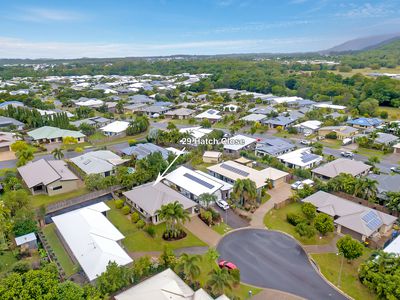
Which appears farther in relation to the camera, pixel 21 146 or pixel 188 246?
pixel 21 146

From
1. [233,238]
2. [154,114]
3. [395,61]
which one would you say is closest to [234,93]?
[154,114]

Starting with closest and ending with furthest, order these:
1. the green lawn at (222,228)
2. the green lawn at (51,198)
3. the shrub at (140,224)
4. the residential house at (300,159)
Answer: the shrub at (140,224), the green lawn at (222,228), the green lawn at (51,198), the residential house at (300,159)

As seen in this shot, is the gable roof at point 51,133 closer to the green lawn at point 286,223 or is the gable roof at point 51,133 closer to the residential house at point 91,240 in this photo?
the residential house at point 91,240

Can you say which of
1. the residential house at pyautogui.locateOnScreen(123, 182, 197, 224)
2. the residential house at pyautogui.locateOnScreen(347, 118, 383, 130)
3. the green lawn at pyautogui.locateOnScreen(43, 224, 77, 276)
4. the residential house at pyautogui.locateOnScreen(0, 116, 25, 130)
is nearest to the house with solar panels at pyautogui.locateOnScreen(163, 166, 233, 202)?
the residential house at pyautogui.locateOnScreen(123, 182, 197, 224)

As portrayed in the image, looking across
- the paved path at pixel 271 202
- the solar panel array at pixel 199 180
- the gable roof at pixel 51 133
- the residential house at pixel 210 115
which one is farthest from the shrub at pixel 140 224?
the residential house at pixel 210 115

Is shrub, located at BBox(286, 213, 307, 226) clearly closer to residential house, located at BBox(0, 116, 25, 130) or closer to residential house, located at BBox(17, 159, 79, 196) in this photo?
residential house, located at BBox(17, 159, 79, 196)

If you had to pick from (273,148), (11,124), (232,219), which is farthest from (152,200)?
(11,124)

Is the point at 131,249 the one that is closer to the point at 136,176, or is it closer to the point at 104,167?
the point at 136,176
